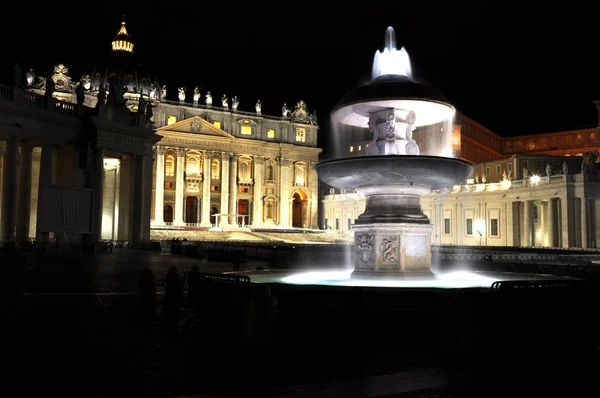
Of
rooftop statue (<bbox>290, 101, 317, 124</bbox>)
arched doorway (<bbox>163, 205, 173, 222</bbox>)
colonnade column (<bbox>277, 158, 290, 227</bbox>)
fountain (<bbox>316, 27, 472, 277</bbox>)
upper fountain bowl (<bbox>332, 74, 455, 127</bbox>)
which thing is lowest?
fountain (<bbox>316, 27, 472, 277</bbox>)

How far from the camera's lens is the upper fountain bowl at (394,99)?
12.9m

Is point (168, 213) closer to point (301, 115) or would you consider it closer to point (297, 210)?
point (297, 210)

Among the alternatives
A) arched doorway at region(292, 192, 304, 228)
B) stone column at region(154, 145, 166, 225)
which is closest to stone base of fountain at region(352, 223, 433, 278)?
stone column at region(154, 145, 166, 225)

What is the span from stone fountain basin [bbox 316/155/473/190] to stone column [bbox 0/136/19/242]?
2034 cm

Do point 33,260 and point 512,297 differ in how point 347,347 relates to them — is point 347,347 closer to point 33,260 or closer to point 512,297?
point 512,297

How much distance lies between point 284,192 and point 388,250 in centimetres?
8293

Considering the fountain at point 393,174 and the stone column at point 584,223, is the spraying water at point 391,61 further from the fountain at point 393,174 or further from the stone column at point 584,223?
the stone column at point 584,223

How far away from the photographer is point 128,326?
985 cm

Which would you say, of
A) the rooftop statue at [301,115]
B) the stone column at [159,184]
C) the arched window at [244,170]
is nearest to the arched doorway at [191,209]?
the stone column at [159,184]

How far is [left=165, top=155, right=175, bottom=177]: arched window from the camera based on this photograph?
8806 centimetres

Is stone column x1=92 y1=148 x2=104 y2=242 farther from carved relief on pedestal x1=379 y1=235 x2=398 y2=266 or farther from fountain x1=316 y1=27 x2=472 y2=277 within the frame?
carved relief on pedestal x1=379 y1=235 x2=398 y2=266

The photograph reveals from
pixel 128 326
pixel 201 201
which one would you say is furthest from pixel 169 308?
pixel 201 201

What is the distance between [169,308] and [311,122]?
3575 inches

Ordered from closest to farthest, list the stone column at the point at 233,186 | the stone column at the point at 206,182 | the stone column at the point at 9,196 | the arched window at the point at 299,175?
the stone column at the point at 9,196 < the stone column at the point at 206,182 < the stone column at the point at 233,186 < the arched window at the point at 299,175
